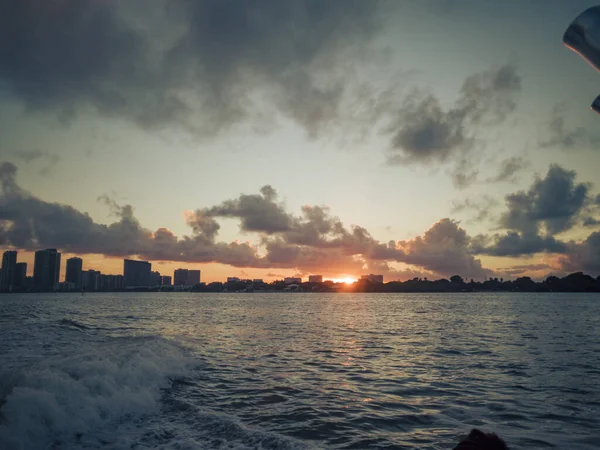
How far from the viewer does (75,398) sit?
1295 cm

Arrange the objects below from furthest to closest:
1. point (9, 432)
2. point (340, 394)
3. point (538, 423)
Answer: point (340, 394) → point (538, 423) → point (9, 432)

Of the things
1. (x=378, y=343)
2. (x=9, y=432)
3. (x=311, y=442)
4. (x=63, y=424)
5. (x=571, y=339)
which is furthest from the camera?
(x=571, y=339)

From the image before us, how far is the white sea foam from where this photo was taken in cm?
1051

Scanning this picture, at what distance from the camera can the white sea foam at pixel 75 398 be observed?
10.5 m

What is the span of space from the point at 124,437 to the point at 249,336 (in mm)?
29334

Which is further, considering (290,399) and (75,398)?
(290,399)

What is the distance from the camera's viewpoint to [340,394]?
53.5ft

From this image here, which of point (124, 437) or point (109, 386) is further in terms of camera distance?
point (109, 386)

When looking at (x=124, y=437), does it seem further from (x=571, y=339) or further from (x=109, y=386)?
(x=571, y=339)

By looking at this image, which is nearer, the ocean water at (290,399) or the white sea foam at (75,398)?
the white sea foam at (75,398)

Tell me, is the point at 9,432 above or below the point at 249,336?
above

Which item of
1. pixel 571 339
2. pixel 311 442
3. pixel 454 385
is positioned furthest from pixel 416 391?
pixel 571 339

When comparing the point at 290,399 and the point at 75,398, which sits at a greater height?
the point at 75,398

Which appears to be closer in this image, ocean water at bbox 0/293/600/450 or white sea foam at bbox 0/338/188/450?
white sea foam at bbox 0/338/188/450
